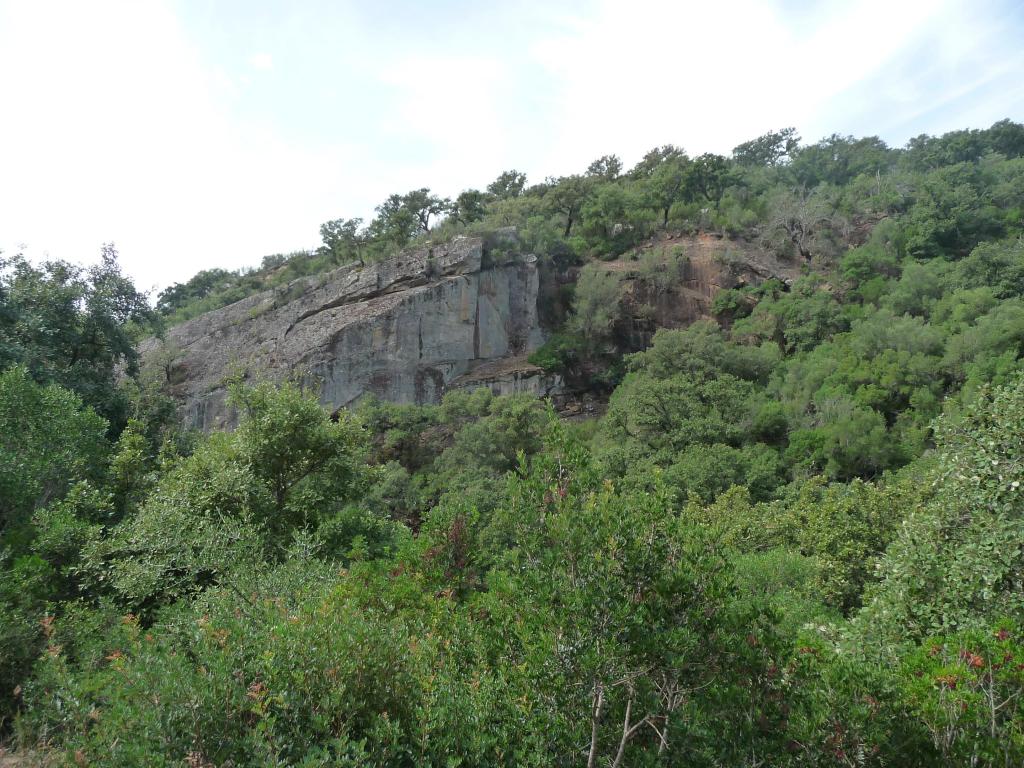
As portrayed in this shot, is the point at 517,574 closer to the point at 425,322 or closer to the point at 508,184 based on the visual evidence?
the point at 425,322

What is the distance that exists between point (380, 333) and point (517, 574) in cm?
3432

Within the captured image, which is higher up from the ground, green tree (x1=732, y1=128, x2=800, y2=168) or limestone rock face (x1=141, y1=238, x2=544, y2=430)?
green tree (x1=732, y1=128, x2=800, y2=168)

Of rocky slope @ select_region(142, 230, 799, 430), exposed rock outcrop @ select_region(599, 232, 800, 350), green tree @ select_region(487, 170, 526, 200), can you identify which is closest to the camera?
rocky slope @ select_region(142, 230, 799, 430)

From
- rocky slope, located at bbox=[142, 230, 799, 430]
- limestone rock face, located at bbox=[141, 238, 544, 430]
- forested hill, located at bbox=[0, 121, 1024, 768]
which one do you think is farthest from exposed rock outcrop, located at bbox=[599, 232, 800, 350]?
forested hill, located at bbox=[0, 121, 1024, 768]

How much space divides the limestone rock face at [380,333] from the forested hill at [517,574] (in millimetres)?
10311

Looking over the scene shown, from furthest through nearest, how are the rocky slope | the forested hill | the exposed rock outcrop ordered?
the exposed rock outcrop, the rocky slope, the forested hill

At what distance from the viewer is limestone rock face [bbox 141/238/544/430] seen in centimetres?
3688

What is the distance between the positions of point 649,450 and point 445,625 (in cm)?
2273

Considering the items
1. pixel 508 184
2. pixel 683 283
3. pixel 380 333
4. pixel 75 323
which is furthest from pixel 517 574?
pixel 508 184

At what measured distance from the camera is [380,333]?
122 feet

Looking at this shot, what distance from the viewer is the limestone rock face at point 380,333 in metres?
36.9

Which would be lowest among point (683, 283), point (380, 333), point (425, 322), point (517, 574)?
point (380, 333)

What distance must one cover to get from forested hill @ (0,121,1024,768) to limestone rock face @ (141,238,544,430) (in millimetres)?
10311

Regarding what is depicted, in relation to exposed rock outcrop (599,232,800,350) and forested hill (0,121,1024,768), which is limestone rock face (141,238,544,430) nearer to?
exposed rock outcrop (599,232,800,350)
